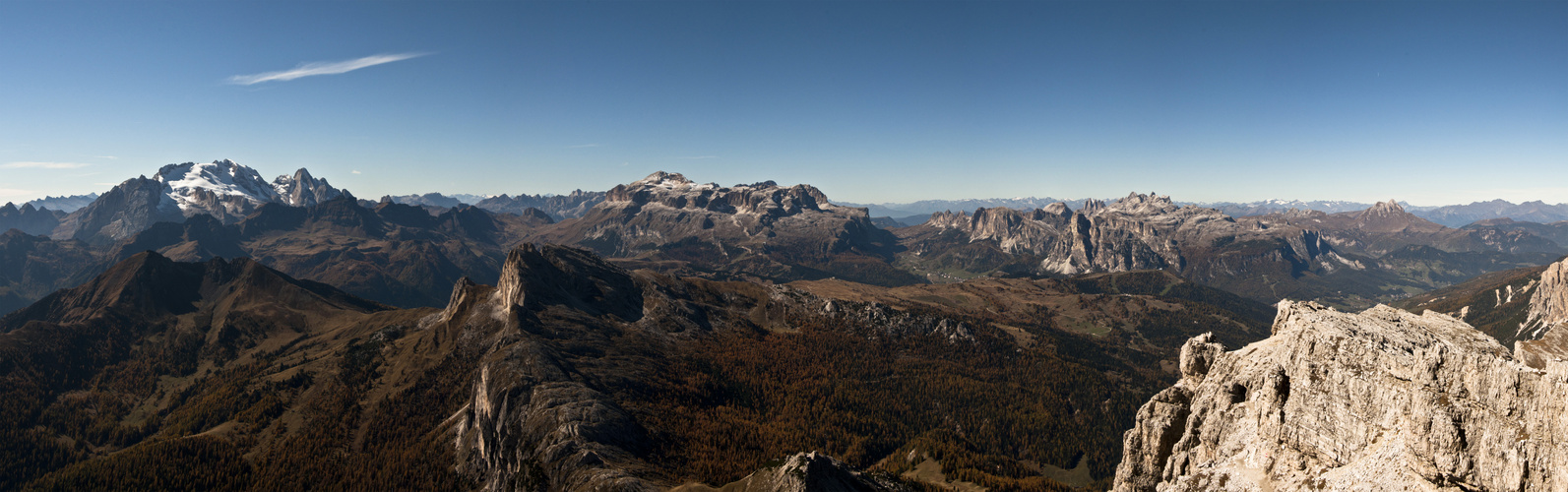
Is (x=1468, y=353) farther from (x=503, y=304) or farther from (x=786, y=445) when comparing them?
(x=503, y=304)

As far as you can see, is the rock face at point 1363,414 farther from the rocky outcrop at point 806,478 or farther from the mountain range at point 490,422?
the mountain range at point 490,422

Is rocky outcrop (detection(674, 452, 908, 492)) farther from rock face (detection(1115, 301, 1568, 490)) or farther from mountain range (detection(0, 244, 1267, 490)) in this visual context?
rock face (detection(1115, 301, 1568, 490))

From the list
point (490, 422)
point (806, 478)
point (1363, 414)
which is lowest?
point (490, 422)

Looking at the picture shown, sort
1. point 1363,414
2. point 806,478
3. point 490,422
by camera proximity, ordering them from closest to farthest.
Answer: point 1363,414, point 806,478, point 490,422

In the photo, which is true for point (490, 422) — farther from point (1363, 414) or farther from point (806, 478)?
point (1363, 414)

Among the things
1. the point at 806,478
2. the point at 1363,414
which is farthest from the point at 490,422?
the point at 1363,414

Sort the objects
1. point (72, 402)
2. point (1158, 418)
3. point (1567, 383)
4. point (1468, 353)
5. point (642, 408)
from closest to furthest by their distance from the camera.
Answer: point (1567, 383)
point (1468, 353)
point (1158, 418)
point (642, 408)
point (72, 402)

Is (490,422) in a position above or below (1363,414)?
below

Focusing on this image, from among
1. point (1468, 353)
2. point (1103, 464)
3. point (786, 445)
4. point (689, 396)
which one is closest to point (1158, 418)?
point (1468, 353)

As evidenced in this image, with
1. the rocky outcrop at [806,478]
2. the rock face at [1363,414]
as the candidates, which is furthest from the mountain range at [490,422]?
the rock face at [1363,414]
